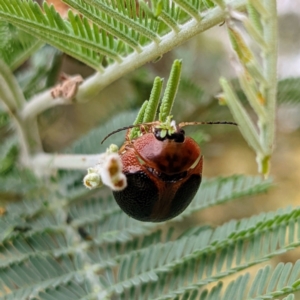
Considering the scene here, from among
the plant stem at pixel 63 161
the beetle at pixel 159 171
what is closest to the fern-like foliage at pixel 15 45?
the plant stem at pixel 63 161

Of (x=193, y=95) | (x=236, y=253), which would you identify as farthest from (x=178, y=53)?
(x=236, y=253)

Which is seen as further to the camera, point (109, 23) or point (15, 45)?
point (15, 45)

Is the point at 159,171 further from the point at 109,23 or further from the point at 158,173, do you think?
the point at 109,23

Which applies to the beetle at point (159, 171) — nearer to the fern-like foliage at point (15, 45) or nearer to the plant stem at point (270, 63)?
the plant stem at point (270, 63)

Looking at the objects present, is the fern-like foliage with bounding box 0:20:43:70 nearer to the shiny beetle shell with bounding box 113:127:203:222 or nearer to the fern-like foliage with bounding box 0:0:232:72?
the fern-like foliage with bounding box 0:0:232:72

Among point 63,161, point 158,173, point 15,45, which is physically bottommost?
point 158,173

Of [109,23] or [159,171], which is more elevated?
[109,23]

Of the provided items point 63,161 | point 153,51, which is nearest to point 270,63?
point 153,51

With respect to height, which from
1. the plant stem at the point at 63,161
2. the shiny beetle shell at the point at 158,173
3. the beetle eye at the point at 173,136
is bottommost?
the shiny beetle shell at the point at 158,173
